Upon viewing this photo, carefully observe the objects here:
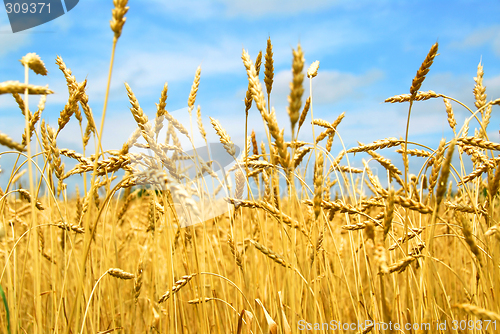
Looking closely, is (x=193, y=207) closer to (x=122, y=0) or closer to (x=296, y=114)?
(x=296, y=114)

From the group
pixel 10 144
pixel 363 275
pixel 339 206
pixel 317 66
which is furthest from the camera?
pixel 363 275

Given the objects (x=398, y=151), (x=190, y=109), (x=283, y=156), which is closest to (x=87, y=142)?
(x=190, y=109)

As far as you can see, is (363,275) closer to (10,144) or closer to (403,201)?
(403,201)

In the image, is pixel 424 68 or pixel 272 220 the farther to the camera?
pixel 272 220

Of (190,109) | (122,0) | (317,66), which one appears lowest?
(190,109)

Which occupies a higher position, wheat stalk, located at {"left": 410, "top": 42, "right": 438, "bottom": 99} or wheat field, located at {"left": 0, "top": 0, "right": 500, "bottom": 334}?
wheat stalk, located at {"left": 410, "top": 42, "right": 438, "bottom": 99}

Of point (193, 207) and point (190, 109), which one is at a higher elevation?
point (190, 109)

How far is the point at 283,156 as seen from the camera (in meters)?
0.86

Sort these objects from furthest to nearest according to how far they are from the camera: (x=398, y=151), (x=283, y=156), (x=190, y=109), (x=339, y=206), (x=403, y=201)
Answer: (x=398, y=151) < (x=190, y=109) < (x=339, y=206) < (x=403, y=201) < (x=283, y=156)

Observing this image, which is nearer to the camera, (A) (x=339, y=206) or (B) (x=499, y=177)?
(A) (x=339, y=206)

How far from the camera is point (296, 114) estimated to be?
2.53 ft

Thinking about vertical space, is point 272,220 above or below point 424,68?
below

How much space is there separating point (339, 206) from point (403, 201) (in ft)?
0.70

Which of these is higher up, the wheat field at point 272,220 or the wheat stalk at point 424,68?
the wheat stalk at point 424,68
